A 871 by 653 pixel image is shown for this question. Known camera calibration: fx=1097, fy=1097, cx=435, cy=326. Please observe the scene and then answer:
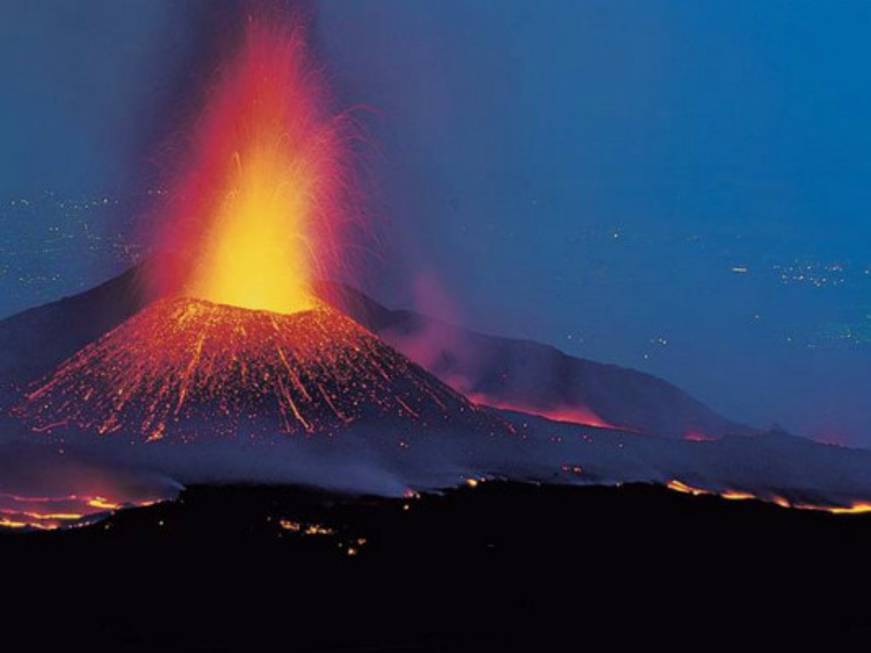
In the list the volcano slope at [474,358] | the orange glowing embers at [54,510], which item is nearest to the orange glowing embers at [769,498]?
the orange glowing embers at [54,510]

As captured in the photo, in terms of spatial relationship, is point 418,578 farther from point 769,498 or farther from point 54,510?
point 769,498

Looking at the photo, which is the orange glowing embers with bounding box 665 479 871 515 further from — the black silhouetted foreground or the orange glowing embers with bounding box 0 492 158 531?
the orange glowing embers with bounding box 0 492 158 531

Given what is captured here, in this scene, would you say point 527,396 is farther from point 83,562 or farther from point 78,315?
point 83,562

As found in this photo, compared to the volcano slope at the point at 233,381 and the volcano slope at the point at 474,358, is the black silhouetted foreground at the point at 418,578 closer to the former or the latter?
the volcano slope at the point at 233,381

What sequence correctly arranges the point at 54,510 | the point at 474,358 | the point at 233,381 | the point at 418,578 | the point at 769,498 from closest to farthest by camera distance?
1. the point at 418,578
2. the point at 54,510
3. the point at 233,381
4. the point at 769,498
5. the point at 474,358

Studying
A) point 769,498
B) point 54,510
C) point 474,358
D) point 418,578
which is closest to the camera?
point 418,578

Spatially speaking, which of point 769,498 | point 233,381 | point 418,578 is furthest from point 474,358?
point 418,578
